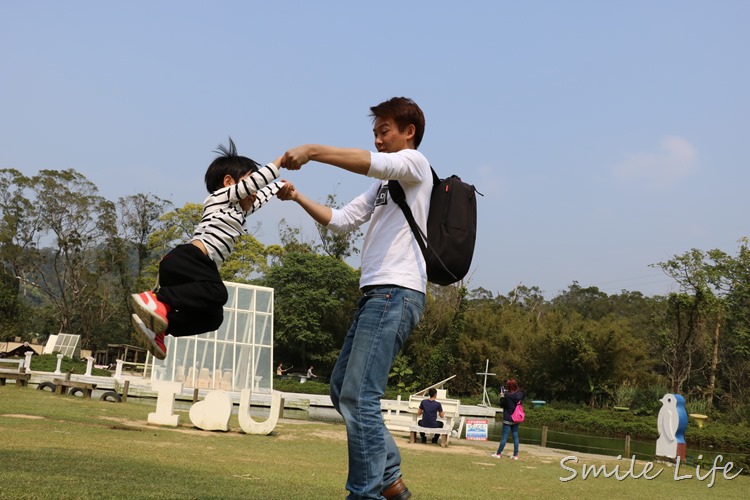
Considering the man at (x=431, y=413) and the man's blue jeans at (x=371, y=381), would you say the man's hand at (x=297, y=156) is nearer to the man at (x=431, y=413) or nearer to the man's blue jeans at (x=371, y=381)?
the man's blue jeans at (x=371, y=381)

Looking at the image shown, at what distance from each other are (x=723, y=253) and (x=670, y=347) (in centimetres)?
580

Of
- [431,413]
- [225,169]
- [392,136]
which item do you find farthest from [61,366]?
[392,136]

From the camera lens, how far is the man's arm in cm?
326

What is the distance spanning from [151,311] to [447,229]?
1.67 meters

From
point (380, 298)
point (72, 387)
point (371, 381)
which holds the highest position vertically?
point (380, 298)

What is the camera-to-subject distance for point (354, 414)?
339cm

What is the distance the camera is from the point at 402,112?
3781 millimetres

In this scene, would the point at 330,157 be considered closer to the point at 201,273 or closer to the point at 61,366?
the point at 201,273

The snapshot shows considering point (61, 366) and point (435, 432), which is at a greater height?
point (435, 432)

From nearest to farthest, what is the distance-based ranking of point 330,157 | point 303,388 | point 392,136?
point 330,157 < point 392,136 < point 303,388

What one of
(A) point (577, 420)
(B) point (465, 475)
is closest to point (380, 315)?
(B) point (465, 475)

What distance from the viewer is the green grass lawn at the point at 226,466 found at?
18.2 ft

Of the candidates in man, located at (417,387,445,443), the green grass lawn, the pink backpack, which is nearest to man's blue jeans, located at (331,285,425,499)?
the green grass lawn

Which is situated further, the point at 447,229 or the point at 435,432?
the point at 435,432
